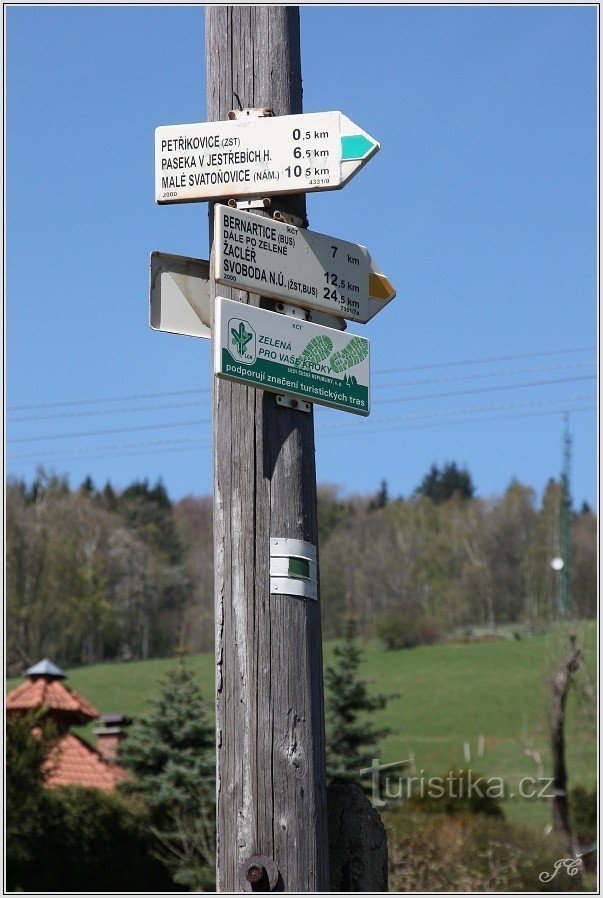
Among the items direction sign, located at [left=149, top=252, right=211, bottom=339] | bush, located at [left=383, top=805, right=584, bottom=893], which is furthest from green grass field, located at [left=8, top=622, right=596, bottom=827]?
direction sign, located at [left=149, top=252, right=211, bottom=339]

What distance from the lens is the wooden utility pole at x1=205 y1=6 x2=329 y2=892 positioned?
8.91ft

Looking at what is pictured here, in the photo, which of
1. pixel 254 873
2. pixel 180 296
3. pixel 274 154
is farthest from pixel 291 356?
pixel 254 873

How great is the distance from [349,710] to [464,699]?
76.3 ft

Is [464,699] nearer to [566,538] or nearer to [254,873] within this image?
[566,538]

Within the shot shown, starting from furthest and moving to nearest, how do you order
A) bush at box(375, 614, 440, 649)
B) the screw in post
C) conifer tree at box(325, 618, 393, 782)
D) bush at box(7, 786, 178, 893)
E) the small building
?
bush at box(375, 614, 440, 649)
conifer tree at box(325, 618, 393, 782)
the small building
bush at box(7, 786, 178, 893)
the screw in post

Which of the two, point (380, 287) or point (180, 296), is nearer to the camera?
→ point (180, 296)

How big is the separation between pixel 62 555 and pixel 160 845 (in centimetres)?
4056

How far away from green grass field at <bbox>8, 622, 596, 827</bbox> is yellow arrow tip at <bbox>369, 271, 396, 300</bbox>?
25.5m

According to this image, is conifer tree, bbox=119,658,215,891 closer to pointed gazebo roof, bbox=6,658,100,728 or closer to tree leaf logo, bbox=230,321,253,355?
pointed gazebo roof, bbox=6,658,100,728

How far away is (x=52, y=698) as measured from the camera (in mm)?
25188

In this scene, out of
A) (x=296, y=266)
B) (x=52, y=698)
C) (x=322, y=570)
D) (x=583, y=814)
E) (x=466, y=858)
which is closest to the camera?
(x=296, y=266)

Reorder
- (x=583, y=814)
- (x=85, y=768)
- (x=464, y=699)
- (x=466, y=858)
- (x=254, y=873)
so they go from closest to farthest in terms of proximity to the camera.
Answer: (x=254, y=873), (x=466, y=858), (x=85, y=768), (x=583, y=814), (x=464, y=699)

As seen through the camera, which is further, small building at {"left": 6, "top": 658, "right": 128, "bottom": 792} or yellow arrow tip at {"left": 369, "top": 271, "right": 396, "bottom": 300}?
small building at {"left": 6, "top": 658, "right": 128, "bottom": 792}

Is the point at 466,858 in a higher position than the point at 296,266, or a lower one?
lower
